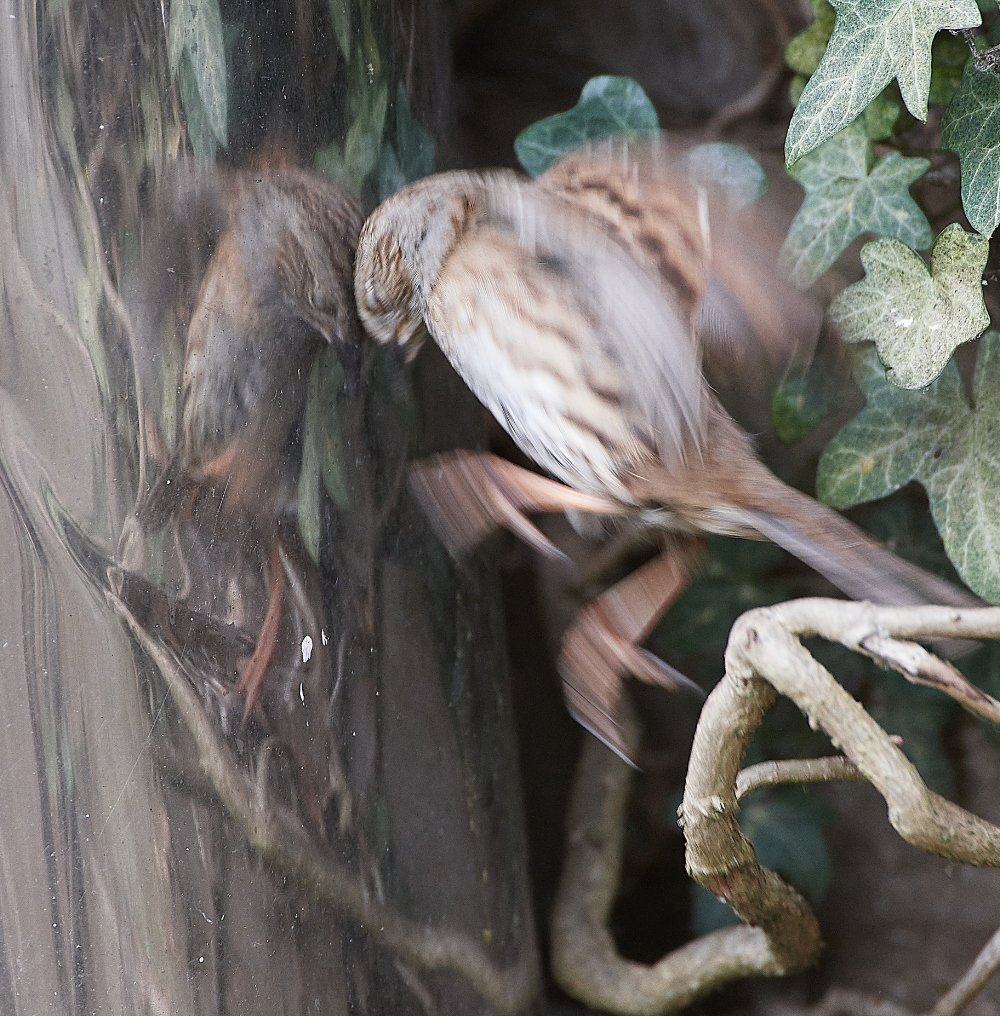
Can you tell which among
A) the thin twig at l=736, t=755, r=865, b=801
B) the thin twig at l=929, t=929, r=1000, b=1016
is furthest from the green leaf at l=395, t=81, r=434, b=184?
the thin twig at l=929, t=929, r=1000, b=1016

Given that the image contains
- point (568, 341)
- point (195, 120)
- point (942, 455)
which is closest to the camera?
point (195, 120)

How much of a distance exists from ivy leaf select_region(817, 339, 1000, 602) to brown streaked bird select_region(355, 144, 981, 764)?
13cm

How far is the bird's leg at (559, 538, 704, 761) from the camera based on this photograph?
837mm

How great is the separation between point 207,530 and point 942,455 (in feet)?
2.40

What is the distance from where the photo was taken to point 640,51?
1308 mm

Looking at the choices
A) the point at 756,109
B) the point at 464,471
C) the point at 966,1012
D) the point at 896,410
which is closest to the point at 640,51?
the point at 756,109

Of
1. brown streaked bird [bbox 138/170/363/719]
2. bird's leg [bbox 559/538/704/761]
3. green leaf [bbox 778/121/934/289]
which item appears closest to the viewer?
brown streaked bird [bbox 138/170/363/719]

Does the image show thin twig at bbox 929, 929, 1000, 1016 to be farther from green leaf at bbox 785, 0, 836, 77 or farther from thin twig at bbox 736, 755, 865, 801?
green leaf at bbox 785, 0, 836, 77

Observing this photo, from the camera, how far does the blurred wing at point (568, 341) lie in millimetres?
700

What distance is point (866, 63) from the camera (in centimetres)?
79

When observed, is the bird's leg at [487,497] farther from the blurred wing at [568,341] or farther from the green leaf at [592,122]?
the green leaf at [592,122]

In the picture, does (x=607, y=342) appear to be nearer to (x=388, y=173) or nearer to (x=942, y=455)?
(x=388, y=173)

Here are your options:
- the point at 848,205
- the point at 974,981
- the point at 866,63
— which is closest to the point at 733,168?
the point at 848,205

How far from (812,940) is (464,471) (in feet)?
2.27
